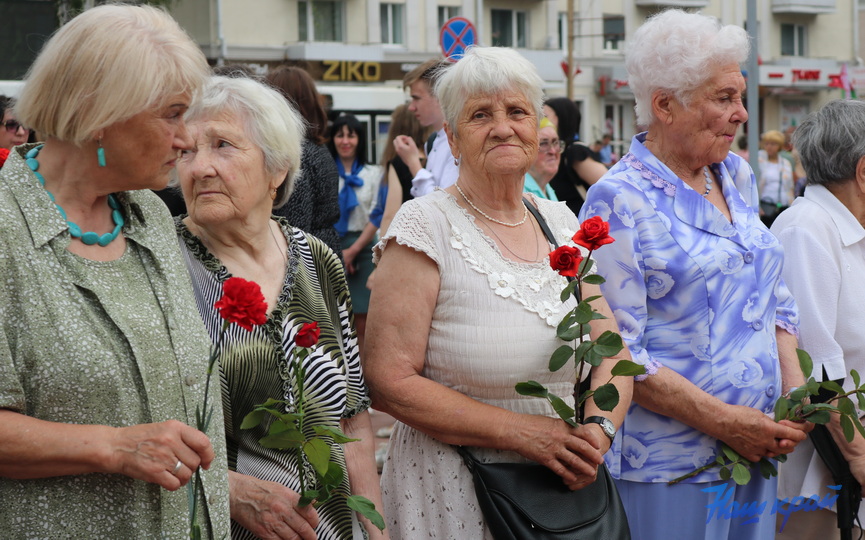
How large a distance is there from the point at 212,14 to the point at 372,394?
26.5 meters

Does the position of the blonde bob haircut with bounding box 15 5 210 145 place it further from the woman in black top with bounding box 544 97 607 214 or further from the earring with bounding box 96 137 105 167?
the woman in black top with bounding box 544 97 607 214

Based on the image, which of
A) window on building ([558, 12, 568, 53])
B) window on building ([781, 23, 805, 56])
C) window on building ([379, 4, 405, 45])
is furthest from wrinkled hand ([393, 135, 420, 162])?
window on building ([781, 23, 805, 56])

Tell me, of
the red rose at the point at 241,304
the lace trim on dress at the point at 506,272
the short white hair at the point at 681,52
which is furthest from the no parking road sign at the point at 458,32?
the red rose at the point at 241,304

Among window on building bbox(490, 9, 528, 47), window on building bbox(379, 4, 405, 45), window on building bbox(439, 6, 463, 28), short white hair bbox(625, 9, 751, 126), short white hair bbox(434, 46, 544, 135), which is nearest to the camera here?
short white hair bbox(434, 46, 544, 135)

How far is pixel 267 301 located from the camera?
2.63 m

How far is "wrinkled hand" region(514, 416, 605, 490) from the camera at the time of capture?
271 cm

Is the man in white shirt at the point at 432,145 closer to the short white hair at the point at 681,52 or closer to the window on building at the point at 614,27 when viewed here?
the short white hair at the point at 681,52

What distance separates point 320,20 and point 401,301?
2783cm

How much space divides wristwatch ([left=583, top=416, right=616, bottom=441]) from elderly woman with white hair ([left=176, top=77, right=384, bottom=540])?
0.63 m

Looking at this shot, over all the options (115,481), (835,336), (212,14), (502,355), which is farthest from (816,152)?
(212,14)

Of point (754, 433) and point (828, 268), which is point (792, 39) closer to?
point (828, 268)

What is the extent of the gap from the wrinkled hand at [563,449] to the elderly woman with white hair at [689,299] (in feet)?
1.46

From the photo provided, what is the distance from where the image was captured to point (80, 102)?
198 centimetres

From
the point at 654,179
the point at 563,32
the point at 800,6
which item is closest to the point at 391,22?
the point at 563,32
